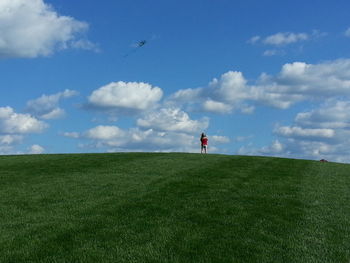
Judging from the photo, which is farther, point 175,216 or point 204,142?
point 204,142

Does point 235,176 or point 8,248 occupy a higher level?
point 235,176

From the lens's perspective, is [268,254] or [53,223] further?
[53,223]

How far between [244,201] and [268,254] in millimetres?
5865

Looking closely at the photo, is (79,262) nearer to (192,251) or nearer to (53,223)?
(192,251)

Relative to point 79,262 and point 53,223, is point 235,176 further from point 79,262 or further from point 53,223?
point 79,262

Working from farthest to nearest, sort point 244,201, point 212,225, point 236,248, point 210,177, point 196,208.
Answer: point 210,177
point 244,201
point 196,208
point 212,225
point 236,248

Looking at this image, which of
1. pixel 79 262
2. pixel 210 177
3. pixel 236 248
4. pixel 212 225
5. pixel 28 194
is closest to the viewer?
pixel 79 262

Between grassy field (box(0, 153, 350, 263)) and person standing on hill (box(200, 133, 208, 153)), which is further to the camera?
person standing on hill (box(200, 133, 208, 153))

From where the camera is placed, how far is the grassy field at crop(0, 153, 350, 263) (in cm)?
996

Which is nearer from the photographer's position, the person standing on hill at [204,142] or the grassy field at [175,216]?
the grassy field at [175,216]

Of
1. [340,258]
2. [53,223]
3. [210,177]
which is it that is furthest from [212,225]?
[210,177]

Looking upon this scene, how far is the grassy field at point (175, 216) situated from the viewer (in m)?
9.96

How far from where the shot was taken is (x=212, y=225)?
39.9ft

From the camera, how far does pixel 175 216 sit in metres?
13.1
